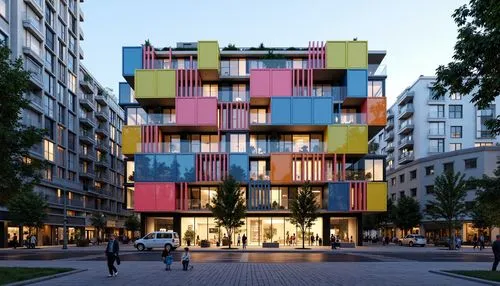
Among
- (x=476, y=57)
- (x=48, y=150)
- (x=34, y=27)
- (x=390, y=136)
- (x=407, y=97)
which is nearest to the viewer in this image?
(x=476, y=57)

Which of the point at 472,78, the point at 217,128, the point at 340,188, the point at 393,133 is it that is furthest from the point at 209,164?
the point at 393,133

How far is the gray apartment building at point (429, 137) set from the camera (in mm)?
82000

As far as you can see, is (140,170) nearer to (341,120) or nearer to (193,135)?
(193,135)

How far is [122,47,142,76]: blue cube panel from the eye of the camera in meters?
59.3

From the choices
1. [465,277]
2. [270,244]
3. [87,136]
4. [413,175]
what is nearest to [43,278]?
[465,277]

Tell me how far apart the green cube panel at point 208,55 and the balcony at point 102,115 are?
41585 millimetres

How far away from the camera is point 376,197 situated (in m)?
56.6

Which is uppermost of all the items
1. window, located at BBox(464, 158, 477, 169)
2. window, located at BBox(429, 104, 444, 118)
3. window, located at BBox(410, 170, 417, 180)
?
window, located at BBox(429, 104, 444, 118)

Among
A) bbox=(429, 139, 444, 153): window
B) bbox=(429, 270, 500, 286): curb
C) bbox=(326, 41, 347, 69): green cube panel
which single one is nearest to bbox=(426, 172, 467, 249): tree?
bbox=(326, 41, 347, 69): green cube panel

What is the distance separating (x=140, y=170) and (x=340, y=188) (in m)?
21.2

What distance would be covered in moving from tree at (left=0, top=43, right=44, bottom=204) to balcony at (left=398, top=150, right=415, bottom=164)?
80466mm

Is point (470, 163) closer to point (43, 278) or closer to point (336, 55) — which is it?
point (336, 55)

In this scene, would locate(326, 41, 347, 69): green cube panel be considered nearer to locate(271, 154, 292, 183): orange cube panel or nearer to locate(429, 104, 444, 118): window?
locate(271, 154, 292, 183): orange cube panel

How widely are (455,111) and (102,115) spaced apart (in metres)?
61.2
